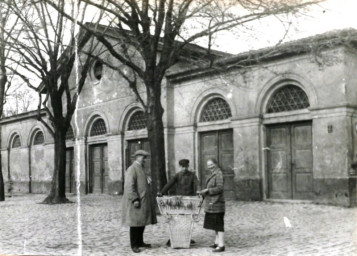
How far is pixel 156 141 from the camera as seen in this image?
11.6 meters

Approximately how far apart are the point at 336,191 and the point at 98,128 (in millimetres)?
12617

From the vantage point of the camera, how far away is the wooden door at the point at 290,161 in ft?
44.5

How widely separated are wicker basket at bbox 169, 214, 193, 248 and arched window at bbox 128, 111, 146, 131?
466 inches

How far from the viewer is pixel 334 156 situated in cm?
1259

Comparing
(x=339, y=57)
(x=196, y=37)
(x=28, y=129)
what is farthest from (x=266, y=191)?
(x=28, y=129)

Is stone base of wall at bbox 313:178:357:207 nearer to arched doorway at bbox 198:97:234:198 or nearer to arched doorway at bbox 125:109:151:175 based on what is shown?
arched doorway at bbox 198:97:234:198

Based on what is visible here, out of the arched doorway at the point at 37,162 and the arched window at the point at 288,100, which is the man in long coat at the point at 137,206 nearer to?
the arched window at the point at 288,100

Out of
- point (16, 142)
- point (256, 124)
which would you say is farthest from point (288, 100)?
point (16, 142)

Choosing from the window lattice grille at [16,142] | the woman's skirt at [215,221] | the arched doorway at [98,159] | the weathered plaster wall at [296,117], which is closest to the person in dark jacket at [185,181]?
the woman's skirt at [215,221]

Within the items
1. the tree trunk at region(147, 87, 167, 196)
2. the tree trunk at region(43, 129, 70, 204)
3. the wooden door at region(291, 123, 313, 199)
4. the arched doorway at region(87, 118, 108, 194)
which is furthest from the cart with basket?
the arched doorway at region(87, 118, 108, 194)

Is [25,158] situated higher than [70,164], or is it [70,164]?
[25,158]

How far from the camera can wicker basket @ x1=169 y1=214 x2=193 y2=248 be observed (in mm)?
7328

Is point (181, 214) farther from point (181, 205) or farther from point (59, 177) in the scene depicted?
point (59, 177)

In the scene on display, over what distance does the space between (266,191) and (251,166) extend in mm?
926
